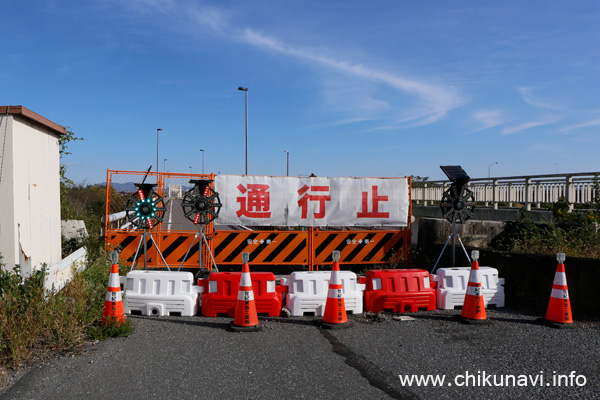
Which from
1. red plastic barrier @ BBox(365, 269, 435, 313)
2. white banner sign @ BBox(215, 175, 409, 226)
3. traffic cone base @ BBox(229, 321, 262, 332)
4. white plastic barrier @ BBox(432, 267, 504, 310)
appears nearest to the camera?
traffic cone base @ BBox(229, 321, 262, 332)

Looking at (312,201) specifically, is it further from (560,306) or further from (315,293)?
(560,306)

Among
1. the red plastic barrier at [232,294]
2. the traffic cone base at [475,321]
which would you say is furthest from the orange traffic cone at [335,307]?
the traffic cone base at [475,321]

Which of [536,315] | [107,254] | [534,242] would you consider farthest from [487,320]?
[107,254]

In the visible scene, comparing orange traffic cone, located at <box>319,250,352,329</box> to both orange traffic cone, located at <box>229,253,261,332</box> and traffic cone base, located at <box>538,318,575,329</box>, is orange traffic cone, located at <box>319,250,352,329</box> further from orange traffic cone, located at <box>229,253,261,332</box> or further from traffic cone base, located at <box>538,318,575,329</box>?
traffic cone base, located at <box>538,318,575,329</box>

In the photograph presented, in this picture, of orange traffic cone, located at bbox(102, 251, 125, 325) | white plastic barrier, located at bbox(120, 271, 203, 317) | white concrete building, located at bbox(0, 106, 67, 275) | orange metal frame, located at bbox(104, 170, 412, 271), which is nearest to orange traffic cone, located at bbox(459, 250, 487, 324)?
white plastic barrier, located at bbox(120, 271, 203, 317)

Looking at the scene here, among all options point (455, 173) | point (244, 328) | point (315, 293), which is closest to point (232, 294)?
point (244, 328)

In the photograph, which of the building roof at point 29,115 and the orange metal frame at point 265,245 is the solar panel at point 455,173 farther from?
the building roof at point 29,115

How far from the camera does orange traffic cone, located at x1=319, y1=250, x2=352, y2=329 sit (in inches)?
272

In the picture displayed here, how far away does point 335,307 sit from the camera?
6.95 metres

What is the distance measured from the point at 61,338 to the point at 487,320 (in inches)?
222

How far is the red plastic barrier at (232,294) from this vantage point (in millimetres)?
7523

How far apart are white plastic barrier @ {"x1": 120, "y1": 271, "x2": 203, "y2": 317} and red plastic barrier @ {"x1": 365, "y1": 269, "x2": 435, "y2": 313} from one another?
280cm

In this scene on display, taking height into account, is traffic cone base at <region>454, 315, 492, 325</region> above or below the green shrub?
below

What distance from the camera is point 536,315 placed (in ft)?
24.9
